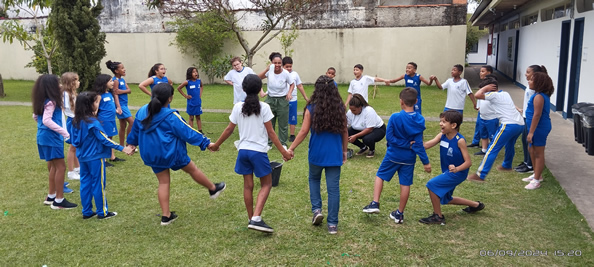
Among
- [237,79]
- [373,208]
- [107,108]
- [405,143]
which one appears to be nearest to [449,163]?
[405,143]

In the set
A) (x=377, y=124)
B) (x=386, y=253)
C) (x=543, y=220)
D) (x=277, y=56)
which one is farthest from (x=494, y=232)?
(x=277, y=56)

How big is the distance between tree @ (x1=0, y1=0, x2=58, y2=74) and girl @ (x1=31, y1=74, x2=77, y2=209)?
30.3ft

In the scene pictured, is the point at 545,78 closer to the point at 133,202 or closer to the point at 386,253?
the point at 386,253

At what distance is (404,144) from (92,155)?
326 cm

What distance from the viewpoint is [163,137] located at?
4516 millimetres

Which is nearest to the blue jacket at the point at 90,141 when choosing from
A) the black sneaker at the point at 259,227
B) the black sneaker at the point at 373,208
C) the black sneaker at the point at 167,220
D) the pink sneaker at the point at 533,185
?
the black sneaker at the point at 167,220

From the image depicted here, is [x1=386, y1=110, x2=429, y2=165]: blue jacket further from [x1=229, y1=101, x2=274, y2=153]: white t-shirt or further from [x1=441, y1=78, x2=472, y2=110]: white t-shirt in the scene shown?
[x1=441, y1=78, x2=472, y2=110]: white t-shirt

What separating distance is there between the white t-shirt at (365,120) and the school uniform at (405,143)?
2648 mm

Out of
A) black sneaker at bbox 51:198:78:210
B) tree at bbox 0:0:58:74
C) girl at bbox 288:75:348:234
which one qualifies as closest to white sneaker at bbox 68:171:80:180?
black sneaker at bbox 51:198:78:210

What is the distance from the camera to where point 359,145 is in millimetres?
8008

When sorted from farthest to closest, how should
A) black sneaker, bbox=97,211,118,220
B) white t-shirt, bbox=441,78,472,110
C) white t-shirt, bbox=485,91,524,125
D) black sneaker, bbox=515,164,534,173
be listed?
white t-shirt, bbox=441,78,472,110, black sneaker, bbox=515,164,534,173, white t-shirt, bbox=485,91,524,125, black sneaker, bbox=97,211,118,220

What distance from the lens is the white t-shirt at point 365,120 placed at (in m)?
7.48

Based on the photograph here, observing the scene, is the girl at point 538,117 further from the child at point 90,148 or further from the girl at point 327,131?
the child at point 90,148

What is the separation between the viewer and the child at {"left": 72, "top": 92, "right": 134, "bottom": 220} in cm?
484
